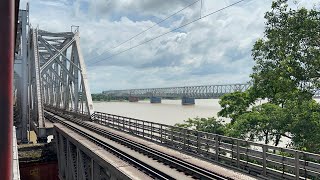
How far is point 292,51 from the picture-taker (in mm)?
19719

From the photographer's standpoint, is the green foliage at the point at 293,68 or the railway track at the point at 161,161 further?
the green foliage at the point at 293,68

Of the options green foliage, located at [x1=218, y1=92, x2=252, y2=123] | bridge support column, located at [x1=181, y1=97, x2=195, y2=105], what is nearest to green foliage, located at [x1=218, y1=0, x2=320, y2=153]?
green foliage, located at [x1=218, y1=92, x2=252, y2=123]

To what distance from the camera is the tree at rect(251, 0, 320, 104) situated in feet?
61.5

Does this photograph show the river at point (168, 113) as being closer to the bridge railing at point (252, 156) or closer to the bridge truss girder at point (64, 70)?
the bridge truss girder at point (64, 70)

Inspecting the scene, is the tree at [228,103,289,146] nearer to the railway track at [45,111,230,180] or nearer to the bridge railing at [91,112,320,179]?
the bridge railing at [91,112,320,179]

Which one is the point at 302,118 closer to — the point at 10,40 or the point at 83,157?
the point at 83,157

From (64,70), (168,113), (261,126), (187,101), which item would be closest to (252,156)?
(261,126)

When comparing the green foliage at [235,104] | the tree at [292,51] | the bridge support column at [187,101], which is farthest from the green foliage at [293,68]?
the bridge support column at [187,101]

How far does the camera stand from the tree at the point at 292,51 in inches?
738

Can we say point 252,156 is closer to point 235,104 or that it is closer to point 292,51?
point 292,51

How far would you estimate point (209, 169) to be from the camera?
1345 centimetres

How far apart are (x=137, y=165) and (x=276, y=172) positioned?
586cm

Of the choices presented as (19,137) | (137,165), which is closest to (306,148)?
(137,165)

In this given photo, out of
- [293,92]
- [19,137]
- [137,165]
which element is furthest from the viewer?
[19,137]
